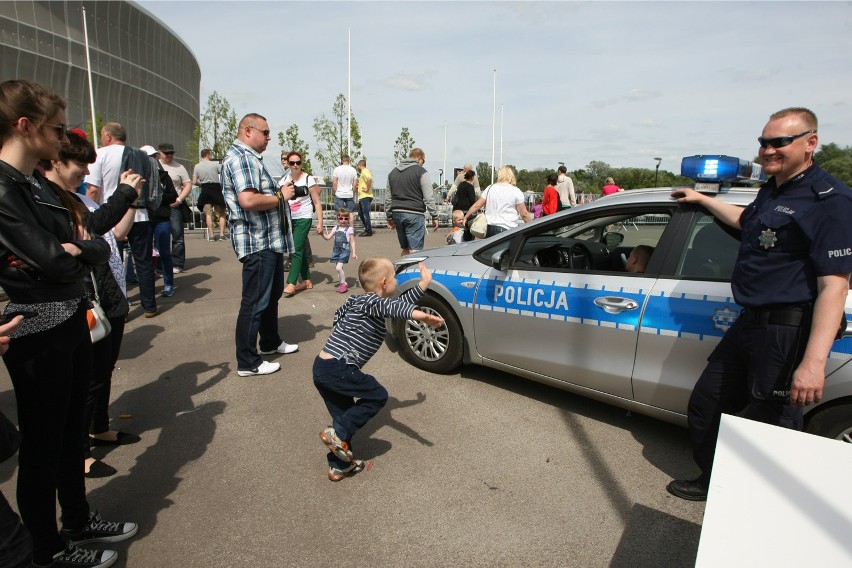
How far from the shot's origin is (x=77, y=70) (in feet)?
110

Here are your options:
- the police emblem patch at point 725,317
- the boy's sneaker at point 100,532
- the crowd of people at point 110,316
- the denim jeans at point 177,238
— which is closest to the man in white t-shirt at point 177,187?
the denim jeans at point 177,238

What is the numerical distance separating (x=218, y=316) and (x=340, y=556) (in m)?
4.82

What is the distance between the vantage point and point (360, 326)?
3168 mm

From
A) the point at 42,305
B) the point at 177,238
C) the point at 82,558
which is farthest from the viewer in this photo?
the point at 177,238

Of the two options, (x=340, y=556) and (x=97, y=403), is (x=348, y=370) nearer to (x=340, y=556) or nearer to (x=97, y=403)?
(x=340, y=556)

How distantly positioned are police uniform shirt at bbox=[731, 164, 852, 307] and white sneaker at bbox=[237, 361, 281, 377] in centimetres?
365

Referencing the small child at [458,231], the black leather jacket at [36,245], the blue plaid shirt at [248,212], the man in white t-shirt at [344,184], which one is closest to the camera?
the black leather jacket at [36,245]

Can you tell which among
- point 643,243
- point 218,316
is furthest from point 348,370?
point 218,316

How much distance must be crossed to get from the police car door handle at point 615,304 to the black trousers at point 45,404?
289cm

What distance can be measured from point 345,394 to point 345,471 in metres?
0.47

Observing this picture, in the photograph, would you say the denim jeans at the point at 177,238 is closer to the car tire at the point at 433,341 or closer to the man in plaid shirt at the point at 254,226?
the man in plaid shirt at the point at 254,226

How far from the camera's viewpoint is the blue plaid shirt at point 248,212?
175 inches

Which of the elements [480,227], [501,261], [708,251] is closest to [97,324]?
[501,261]

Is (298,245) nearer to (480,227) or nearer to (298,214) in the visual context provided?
(298,214)
